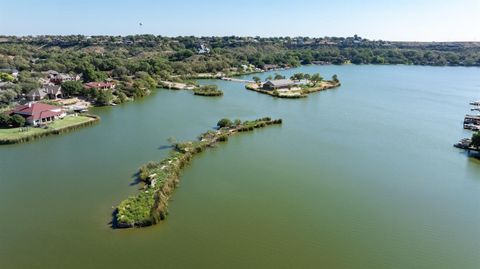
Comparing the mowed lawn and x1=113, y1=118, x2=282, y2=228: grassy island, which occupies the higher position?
the mowed lawn

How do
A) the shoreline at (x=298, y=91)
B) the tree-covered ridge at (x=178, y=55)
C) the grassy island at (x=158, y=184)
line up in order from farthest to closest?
the tree-covered ridge at (x=178, y=55) < the shoreline at (x=298, y=91) < the grassy island at (x=158, y=184)

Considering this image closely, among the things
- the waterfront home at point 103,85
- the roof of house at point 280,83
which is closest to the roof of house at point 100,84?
the waterfront home at point 103,85

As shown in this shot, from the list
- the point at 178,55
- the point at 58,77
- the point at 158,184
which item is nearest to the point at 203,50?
the point at 178,55

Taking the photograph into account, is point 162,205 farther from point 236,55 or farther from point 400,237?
point 236,55

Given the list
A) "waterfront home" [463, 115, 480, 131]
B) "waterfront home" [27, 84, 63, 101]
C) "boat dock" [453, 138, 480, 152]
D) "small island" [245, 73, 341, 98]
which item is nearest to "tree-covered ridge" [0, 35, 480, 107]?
"waterfront home" [27, 84, 63, 101]

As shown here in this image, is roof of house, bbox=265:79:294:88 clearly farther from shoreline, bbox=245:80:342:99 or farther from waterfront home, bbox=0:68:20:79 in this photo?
waterfront home, bbox=0:68:20:79

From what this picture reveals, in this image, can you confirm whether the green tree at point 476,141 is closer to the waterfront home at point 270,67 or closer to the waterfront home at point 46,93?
the waterfront home at point 46,93
